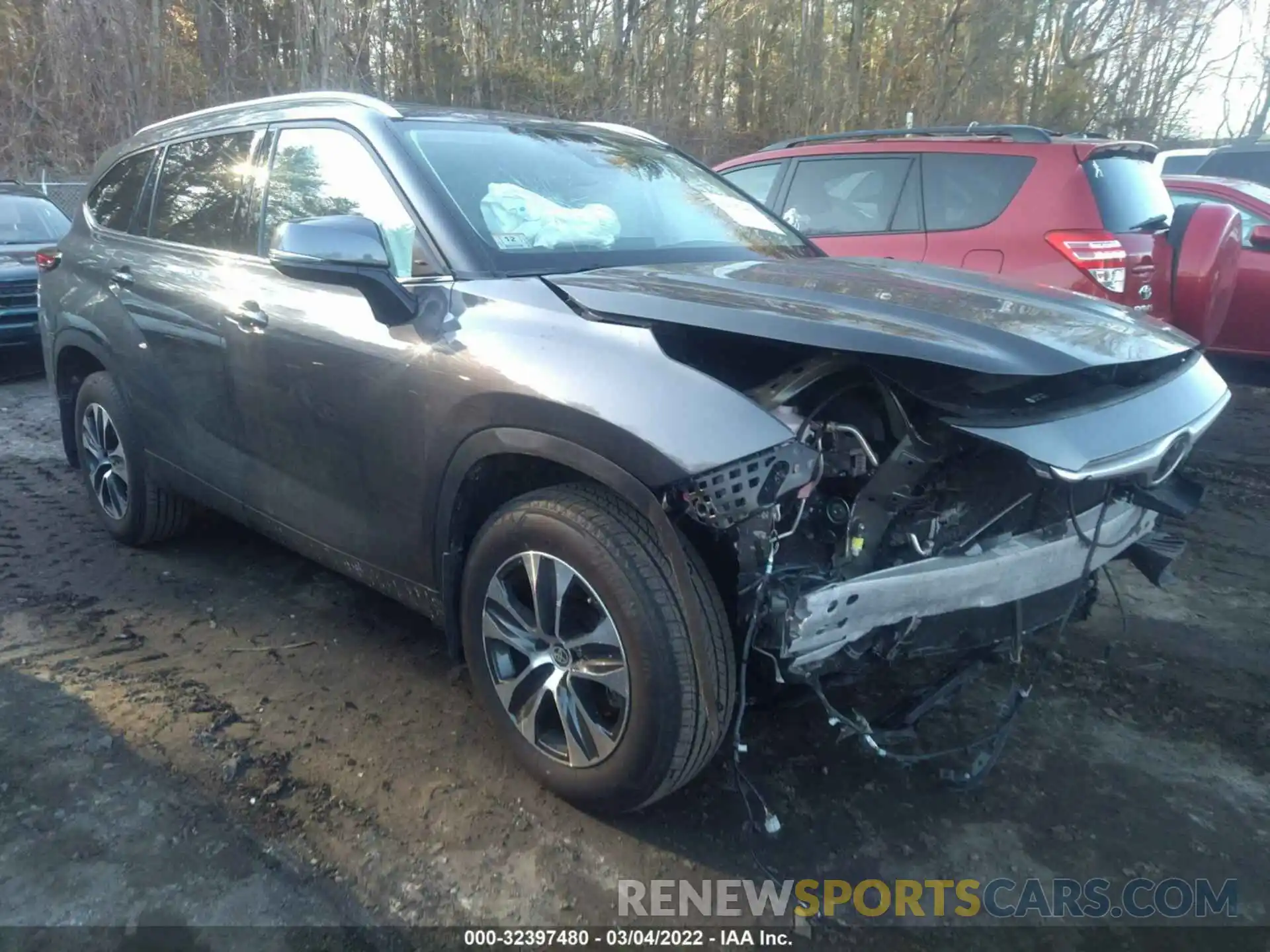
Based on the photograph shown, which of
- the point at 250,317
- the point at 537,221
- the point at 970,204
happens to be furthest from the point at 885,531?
the point at 970,204

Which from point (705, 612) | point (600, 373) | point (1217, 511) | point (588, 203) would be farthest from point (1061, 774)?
point (1217, 511)

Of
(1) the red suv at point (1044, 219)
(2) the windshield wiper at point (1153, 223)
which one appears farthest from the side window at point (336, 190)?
(2) the windshield wiper at point (1153, 223)

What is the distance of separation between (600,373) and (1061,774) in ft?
6.01

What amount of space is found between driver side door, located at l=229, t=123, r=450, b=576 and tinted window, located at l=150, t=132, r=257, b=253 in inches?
6.7

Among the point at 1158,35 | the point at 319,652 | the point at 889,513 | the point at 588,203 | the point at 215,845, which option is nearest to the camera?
the point at 889,513

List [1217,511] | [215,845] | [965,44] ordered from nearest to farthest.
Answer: [215,845] < [1217,511] < [965,44]

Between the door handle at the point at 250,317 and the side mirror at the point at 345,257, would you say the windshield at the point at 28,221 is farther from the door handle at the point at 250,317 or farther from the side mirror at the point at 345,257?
the side mirror at the point at 345,257

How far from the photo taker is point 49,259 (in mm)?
4730

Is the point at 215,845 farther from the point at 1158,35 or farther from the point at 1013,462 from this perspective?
the point at 1158,35

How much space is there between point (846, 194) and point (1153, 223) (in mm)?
1891

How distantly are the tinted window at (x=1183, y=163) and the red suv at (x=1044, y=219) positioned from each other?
4852mm

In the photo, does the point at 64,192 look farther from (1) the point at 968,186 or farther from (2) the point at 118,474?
(1) the point at 968,186

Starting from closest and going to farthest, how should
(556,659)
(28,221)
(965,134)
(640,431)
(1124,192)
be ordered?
(640,431)
(556,659)
(1124,192)
(965,134)
(28,221)

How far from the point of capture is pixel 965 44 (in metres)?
19.9
